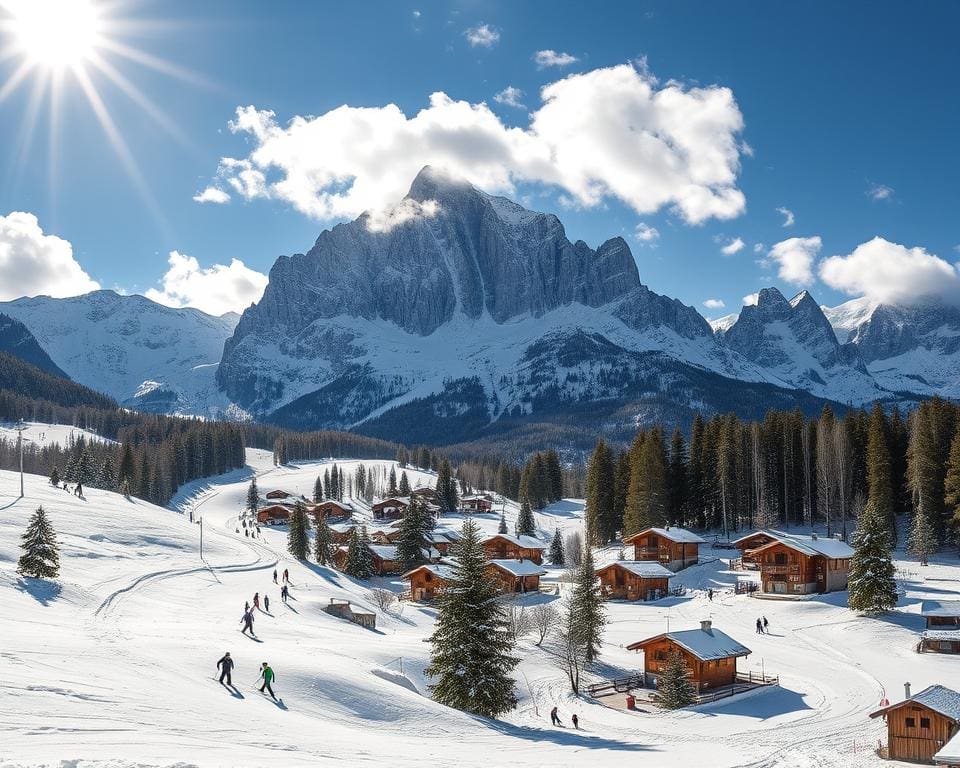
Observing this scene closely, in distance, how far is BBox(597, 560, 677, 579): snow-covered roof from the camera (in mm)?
75688

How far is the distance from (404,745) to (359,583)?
5951cm

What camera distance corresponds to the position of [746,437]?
323 feet

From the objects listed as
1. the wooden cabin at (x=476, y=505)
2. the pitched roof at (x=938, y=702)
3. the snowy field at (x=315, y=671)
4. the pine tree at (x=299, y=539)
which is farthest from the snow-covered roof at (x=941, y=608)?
the wooden cabin at (x=476, y=505)

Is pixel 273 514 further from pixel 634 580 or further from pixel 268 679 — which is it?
pixel 268 679

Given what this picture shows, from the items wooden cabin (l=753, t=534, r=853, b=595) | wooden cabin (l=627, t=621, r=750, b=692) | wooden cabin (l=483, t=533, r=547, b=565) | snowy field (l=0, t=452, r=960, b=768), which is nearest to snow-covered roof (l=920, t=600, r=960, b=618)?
snowy field (l=0, t=452, r=960, b=768)

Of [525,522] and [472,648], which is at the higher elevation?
[525,522]

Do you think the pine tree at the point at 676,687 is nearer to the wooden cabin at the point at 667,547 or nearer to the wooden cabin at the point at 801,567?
the wooden cabin at the point at 801,567

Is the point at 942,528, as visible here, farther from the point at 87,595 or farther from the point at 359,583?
the point at 87,595

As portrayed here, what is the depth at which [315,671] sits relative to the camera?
115ft

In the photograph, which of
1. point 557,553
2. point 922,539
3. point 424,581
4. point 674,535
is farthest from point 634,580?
point 557,553

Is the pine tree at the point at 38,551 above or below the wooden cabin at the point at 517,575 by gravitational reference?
above

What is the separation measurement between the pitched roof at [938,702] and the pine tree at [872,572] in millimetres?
23341

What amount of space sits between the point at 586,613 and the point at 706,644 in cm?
796

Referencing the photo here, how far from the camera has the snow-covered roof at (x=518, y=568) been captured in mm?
83500
